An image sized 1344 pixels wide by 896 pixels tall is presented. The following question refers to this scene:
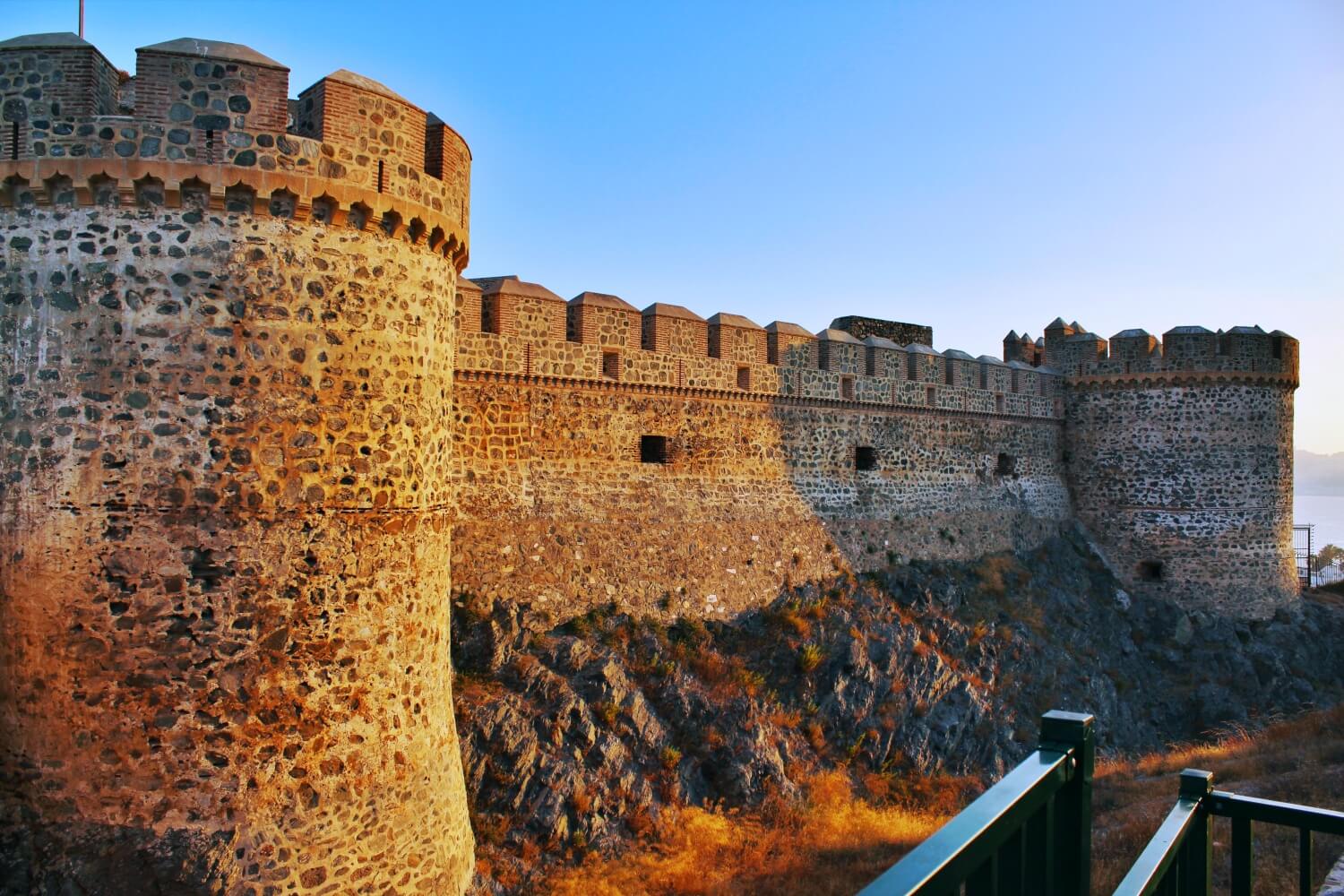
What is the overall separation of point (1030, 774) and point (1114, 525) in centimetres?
2076

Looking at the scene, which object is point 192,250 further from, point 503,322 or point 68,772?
point 503,322

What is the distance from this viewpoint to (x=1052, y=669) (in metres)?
16.8

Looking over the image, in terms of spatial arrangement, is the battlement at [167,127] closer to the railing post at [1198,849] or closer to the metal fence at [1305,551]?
the railing post at [1198,849]

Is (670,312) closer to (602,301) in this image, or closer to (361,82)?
(602,301)

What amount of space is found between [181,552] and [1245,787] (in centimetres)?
1193

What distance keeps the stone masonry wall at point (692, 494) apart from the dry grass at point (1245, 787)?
5189 mm

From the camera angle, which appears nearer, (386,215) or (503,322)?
(386,215)

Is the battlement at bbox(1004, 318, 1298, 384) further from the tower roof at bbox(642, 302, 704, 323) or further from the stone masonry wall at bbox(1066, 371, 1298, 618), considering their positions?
the tower roof at bbox(642, 302, 704, 323)

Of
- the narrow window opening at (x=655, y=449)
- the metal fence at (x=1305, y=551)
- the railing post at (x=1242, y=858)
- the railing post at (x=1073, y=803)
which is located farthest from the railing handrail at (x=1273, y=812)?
the metal fence at (x=1305, y=551)

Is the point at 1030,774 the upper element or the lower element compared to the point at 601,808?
upper

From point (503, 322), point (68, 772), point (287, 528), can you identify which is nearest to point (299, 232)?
point (287, 528)

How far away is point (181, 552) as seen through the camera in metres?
6.16

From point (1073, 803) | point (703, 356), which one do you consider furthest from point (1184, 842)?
point (703, 356)

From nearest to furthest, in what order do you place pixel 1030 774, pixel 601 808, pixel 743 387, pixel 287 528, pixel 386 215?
pixel 1030 774 → pixel 287 528 → pixel 386 215 → pixel 601 808 → pixel 743 387
